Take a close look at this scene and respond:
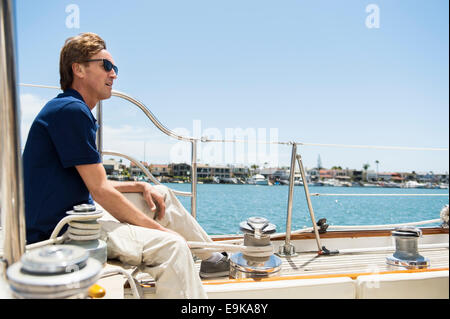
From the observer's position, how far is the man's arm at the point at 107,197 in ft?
2.87

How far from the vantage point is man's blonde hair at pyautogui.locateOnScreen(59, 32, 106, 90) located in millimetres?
1050

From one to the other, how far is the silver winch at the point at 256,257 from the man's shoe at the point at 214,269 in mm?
54

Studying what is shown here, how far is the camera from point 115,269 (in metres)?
0.69

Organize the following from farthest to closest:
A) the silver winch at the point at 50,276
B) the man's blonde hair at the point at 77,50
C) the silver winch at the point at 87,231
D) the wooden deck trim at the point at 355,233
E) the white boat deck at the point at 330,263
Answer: the wooden deck trim at the point at 355,233 < the white boat deck at the point at 330,263 < the man's blonde hair at the point at 77,50 < the silver winch at the point at 87,231 < the silver winch at the point at 50,276

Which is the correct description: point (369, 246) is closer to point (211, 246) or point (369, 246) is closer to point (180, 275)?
point (211, 246)

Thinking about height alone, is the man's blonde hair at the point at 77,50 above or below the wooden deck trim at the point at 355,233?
above

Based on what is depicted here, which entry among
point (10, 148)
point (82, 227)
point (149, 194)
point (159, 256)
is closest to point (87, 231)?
point (82, 227)

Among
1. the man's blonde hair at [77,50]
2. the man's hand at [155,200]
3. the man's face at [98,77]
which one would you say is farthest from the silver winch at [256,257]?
the man's blonde hair at [77,50]

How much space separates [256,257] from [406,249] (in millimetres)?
629

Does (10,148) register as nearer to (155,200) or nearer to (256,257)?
(155,200)

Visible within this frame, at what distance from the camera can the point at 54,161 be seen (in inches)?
34.6

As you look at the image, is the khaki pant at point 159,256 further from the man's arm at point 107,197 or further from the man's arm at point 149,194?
the man's arm at point 149,194

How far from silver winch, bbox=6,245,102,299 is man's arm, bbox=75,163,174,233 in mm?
456

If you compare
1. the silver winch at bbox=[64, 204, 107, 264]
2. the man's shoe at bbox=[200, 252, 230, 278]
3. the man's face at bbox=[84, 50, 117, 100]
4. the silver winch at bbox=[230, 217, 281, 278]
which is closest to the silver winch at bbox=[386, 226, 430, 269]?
the silver winch at bbox=[230, 217, 281, 278]
